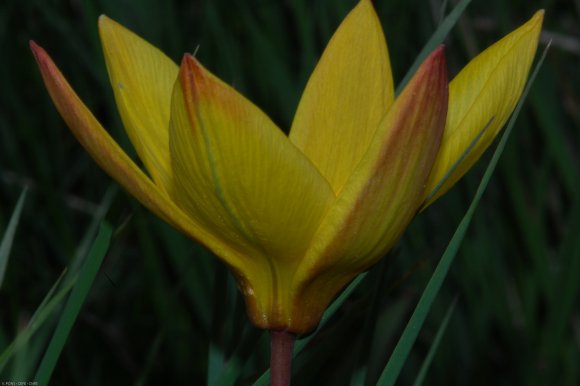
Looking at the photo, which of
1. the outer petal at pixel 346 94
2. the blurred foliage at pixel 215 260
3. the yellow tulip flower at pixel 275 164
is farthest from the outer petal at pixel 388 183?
the blurred foliage at pixel 215 260

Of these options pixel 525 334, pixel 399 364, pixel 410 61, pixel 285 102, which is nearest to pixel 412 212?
pixel 399 364

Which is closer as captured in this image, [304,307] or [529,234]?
[304,307]

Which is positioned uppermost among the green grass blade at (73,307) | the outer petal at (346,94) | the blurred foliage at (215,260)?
the outer petal at (346,94)

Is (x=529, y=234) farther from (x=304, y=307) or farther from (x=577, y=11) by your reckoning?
(x=304, y=307)

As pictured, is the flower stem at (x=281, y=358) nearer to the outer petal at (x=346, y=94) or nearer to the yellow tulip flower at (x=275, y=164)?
the yellow tulip flower at (x=275, y=164)

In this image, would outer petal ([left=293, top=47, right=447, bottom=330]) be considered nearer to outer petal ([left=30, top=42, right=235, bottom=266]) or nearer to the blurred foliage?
outer petal ([left=30, top=42, right=235, bottom=266])

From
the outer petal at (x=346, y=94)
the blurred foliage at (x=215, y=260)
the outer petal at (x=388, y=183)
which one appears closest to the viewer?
the outer petal at (x=388, y=183)

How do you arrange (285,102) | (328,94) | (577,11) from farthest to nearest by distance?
(577,11), (285,102), (328,94)
